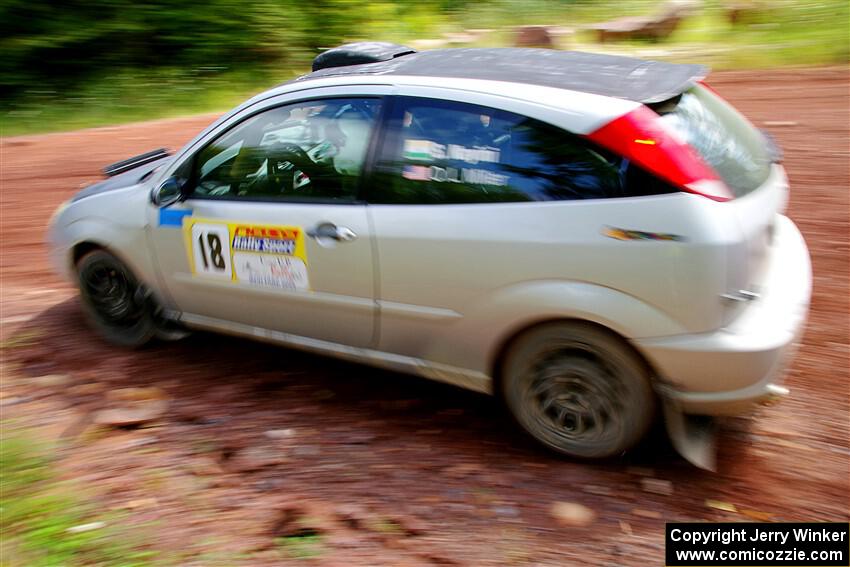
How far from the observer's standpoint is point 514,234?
3146 millimetres

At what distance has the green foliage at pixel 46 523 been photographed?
291 cm

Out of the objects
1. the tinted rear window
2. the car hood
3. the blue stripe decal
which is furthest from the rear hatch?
the car hood

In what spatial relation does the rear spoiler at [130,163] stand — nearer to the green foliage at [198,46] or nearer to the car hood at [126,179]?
the car hood at [126,179]

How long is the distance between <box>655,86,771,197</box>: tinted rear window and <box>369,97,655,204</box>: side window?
1.21 feet

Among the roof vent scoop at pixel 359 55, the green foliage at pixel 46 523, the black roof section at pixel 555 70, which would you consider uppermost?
the roof vent scoop at pixel 359 55

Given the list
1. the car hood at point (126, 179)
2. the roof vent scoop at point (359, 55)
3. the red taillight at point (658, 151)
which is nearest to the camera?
the red taillight at point (658, 151)

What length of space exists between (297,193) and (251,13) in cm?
874

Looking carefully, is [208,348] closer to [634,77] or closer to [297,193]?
[297,193]

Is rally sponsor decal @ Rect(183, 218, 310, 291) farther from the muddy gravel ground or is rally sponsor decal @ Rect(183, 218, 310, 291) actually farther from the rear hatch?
the rear hatch

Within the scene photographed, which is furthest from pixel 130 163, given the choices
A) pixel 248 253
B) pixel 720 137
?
pixel 720 137

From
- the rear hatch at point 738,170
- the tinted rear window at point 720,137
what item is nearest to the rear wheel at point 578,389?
the rear hatch at point 738,170

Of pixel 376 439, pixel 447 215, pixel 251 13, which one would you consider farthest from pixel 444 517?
pixel 251 13

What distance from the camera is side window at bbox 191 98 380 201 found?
141 inches

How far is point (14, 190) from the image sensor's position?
7770 millimetres
